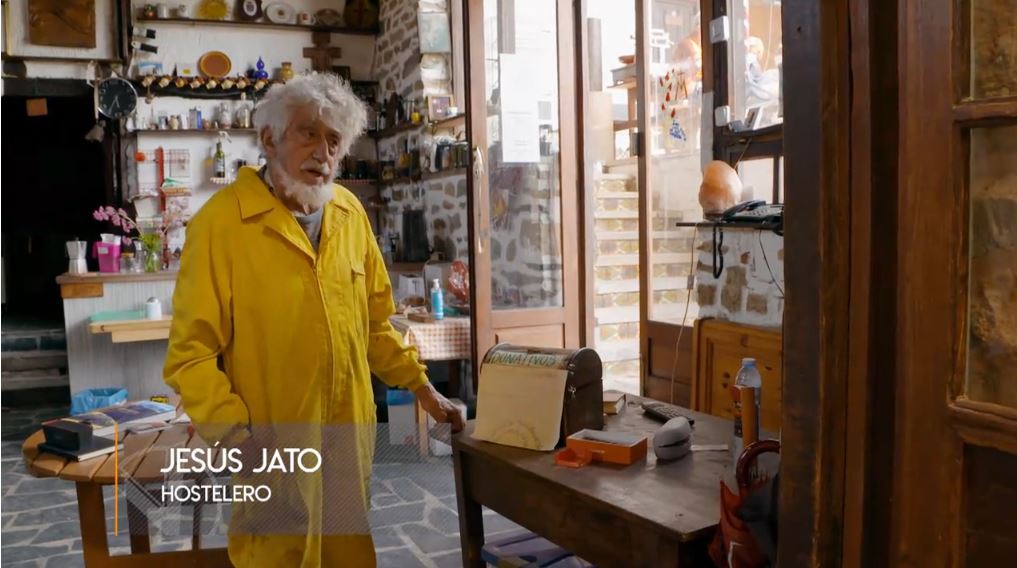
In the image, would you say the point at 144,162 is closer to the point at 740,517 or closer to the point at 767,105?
the point at 767,105

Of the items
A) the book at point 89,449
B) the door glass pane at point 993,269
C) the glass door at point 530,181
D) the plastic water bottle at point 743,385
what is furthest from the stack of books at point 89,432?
the glass door at point 530,181

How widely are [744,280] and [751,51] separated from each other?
38.8 inches

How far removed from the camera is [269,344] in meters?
2.14

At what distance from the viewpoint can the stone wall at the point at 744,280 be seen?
320cm

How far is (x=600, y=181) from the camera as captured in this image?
6840 millimetres

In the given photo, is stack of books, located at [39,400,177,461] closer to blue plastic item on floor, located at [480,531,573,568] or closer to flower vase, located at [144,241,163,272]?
blue plastic item on floor, located at [480,531,573,568]

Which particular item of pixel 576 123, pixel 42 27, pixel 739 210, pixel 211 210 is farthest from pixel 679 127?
pixel 42 27

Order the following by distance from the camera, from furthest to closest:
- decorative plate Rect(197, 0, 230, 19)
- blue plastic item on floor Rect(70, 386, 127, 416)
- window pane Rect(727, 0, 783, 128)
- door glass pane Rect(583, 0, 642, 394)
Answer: decorative plate Rect(197, 0, 230, 19) < door glass pane Rect(583, 0, 642, 394) < blue plastic item on floor Rect(70, 386, 127, 416) < window pane Rect(727, 0, 783, 128)

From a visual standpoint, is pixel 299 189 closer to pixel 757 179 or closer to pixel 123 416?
pixel 123 416

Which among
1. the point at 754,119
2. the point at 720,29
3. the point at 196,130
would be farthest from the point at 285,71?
the point at 754,119

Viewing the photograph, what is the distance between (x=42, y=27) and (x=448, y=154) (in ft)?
13.0

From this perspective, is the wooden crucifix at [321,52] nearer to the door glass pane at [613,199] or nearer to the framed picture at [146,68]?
the framed picture at [146,68]

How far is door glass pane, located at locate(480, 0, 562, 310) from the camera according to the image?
5148 millimetres

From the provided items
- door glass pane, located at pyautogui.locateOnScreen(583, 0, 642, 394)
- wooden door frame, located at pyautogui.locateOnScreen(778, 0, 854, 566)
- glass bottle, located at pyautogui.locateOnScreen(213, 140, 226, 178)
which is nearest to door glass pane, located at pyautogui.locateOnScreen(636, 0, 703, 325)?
door glass pane, located at pyautogui.locateOnScreen(583, 0, 642, 394)
